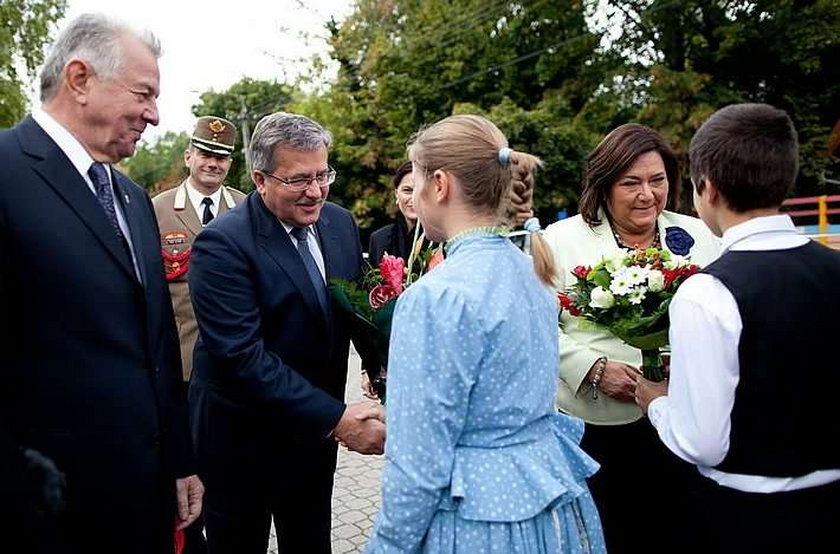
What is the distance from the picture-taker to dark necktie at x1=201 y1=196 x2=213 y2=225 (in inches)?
171

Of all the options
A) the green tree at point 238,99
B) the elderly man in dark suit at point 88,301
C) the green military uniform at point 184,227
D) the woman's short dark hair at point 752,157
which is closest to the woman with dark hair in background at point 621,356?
the woman's short dark hair at point 752,157

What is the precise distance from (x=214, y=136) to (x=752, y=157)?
345cm

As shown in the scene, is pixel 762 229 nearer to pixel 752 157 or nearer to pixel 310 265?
pixel 752 157


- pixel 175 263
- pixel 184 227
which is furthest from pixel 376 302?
pixel 184 227

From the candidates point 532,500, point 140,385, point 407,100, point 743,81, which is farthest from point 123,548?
point 743,81

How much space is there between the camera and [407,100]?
2025cm

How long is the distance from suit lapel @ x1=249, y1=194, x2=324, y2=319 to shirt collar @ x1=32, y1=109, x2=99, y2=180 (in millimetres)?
780

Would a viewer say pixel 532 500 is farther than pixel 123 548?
No

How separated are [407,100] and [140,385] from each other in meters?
19.0

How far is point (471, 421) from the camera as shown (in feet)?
5.97

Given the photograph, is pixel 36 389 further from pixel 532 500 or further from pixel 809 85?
pixel 809 85

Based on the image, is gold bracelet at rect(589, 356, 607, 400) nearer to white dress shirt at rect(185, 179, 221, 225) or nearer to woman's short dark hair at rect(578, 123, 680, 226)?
woman's short dark hair at rect(578, 123, 680, 226)

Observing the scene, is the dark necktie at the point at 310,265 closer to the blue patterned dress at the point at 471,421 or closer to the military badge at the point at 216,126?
the blue patterned dress at the point at 471,421

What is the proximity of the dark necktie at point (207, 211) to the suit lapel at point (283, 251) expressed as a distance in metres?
1.69
